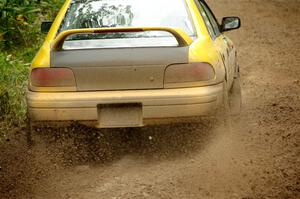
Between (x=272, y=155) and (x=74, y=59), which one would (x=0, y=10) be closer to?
(x=74, y=59)

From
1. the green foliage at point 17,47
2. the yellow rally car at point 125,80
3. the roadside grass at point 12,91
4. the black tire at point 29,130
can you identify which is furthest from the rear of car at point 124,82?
the green foliage at point 17,47

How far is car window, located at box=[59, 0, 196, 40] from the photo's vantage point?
199 inches

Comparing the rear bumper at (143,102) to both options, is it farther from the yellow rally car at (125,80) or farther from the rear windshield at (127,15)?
the rear windshield at (127,15)

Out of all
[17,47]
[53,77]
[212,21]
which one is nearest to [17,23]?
[17,47]

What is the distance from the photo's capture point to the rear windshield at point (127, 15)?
5.02 meters

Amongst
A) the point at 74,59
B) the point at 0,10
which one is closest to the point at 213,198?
the point at 74,59

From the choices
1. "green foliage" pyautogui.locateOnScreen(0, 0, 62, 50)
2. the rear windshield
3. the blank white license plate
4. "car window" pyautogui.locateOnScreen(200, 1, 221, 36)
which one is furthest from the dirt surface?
"green foliage" pyautogui.locateOnScreen(0, 0, 62, 50)

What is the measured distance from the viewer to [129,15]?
5.15 m

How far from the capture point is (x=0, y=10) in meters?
9.12

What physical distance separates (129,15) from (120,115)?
113 cm

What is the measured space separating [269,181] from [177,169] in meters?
0.79

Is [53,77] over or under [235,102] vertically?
over

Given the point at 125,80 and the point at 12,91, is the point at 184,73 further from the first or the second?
the point at 12,91

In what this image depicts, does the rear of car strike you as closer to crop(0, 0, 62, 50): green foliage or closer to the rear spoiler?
the rear spoiler
